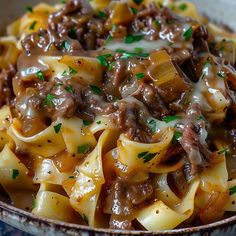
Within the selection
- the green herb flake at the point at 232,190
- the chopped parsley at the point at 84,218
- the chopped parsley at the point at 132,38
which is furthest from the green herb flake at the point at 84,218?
the chopped parsley at the point at 132,38

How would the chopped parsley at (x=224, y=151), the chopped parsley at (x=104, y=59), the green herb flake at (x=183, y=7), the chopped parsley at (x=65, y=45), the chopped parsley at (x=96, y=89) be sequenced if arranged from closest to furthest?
the chopped parsley at (x=224, y=151) → the chopped parsley at (x=96, y=89) → the chopped parsley at (x=104, y=59) → the chopped parsley at (x=65, y=45) → the green herb flake at (x=183, y=7)

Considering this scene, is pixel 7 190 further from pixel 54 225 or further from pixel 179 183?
pixel 179 183

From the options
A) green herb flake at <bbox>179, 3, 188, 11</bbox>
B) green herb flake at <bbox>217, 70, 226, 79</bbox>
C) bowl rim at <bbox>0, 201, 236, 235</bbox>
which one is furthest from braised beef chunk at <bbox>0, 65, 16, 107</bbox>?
green herb flake at <bbox>179, 3, 188, 11</bbox>

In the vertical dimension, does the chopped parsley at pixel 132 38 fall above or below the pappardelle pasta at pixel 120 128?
above

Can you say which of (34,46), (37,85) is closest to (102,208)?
(37,85)

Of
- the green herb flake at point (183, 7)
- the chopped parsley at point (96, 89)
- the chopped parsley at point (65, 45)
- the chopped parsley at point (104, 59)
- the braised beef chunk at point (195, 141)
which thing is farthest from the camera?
the green herb flake at point (183, 7)

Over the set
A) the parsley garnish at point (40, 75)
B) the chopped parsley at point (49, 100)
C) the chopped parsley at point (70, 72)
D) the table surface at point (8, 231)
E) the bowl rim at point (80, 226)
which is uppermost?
the chopped parsley at point (70, 72)

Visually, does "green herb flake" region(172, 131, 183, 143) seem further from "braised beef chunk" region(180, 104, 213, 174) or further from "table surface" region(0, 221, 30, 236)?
"table surface" region(0, 221, 30, 236)

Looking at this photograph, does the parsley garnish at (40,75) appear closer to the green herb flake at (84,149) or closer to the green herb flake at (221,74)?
the green herb flake at (84,149)

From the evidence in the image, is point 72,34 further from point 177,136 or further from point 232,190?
point 232,190
